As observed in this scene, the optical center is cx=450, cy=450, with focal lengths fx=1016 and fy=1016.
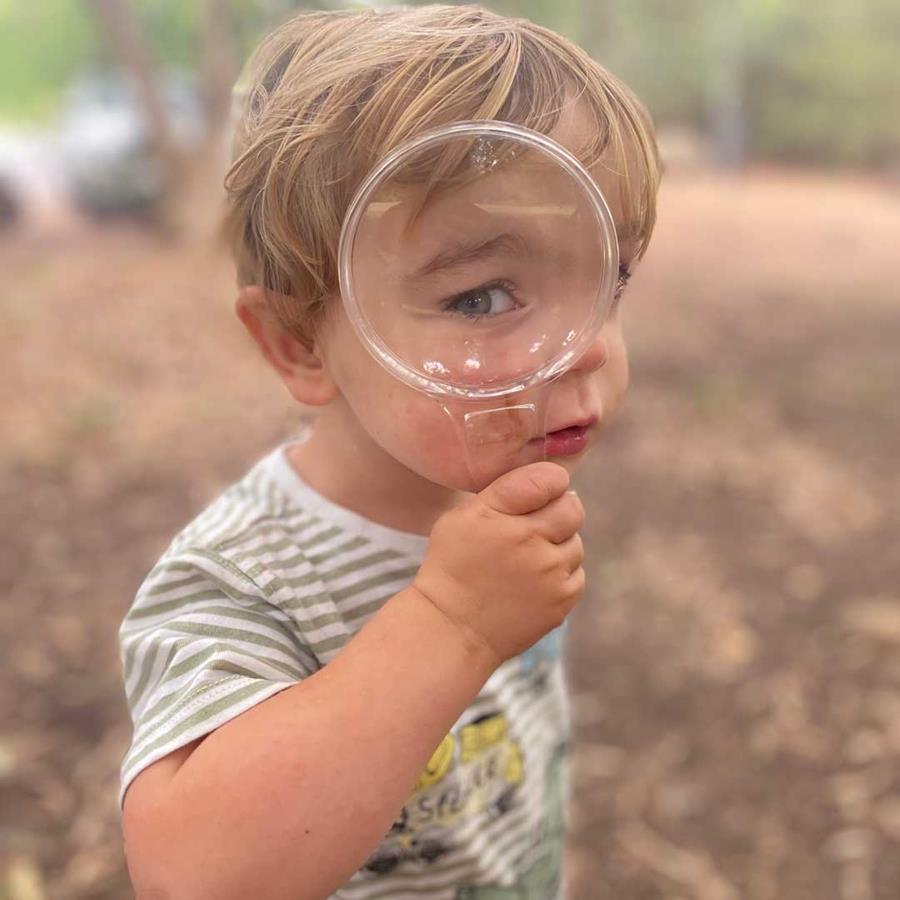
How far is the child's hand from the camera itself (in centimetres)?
78

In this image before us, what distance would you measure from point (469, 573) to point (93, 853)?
63.4 inches

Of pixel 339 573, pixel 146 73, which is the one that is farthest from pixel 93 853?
pixel 146 73

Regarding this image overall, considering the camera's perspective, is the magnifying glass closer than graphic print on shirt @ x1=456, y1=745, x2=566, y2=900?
Yes

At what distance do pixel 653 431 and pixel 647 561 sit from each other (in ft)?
3.12

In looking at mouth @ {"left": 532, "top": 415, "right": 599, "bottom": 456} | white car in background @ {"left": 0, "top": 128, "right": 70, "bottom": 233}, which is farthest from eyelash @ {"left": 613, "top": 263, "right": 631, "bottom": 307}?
white car in background @ {"left": 0, "top": 128, "right": 70, "bottom": 233}

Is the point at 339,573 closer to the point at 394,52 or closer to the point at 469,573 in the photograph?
the point at 469,573

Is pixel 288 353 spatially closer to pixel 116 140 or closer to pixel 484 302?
pixel 484 302

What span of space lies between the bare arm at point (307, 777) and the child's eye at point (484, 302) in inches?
9.7

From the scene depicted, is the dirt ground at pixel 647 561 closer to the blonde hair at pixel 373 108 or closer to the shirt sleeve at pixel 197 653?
the blonde hair at pixel 373 108

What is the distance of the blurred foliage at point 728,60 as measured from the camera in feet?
15.6

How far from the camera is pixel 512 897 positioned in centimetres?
115

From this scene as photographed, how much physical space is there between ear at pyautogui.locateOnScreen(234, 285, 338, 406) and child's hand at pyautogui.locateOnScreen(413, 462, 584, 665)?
0.78ft

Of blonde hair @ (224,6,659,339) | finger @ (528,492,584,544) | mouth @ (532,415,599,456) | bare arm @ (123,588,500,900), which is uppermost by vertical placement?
blonde hair @ (224,6,659,339)

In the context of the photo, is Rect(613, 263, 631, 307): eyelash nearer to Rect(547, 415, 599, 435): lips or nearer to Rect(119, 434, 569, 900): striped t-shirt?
Rect(547, 415, 599, 435): lips
